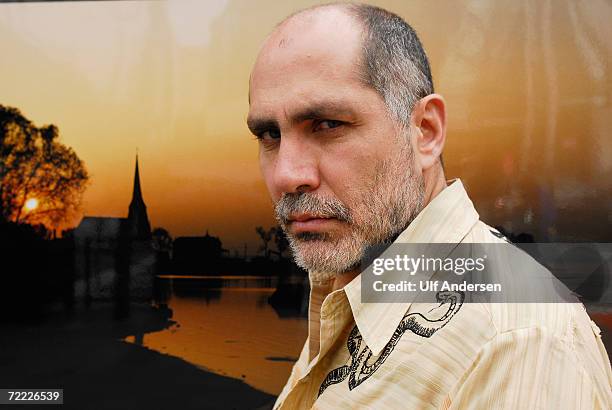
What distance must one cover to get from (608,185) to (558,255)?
35 cm

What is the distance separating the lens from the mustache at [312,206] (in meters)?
0.99

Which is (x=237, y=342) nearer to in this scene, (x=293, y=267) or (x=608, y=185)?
(x=293, y=267)

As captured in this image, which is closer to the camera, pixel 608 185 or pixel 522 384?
pixel 522 384

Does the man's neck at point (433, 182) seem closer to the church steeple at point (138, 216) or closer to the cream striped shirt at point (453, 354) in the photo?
the cream striped shirt at point (453, 354)

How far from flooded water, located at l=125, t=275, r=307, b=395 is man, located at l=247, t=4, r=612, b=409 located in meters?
1.66

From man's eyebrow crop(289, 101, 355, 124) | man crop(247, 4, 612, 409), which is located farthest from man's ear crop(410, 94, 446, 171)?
man's eyebrow crop(289, 101, 355, 124)

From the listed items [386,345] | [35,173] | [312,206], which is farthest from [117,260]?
[386,345]

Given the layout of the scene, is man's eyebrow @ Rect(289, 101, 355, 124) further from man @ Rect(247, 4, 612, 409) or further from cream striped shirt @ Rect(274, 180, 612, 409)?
cream striped shirt @ Rect(274, 180, 612, 409)

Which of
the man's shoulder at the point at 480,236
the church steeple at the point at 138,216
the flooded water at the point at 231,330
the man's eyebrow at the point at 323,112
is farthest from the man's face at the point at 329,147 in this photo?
the church steeple at the point at 138,216

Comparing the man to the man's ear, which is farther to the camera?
the man's ear

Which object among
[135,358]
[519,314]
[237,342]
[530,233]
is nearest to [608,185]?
[530,233]

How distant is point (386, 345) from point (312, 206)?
251 millimetres

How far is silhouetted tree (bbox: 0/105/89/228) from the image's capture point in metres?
2.93

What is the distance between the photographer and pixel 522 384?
71cm
